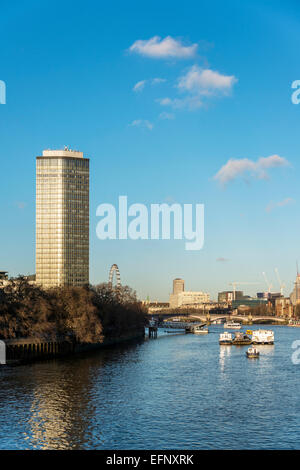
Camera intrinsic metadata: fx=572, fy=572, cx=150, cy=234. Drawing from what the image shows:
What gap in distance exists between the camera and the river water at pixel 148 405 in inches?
1779

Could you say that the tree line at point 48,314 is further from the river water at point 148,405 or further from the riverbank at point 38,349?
the river water at point 148,405

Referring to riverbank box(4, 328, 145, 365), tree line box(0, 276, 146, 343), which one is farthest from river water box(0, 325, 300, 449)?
tree line box(0, 276, 146, 343)

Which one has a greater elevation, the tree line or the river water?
the tree line

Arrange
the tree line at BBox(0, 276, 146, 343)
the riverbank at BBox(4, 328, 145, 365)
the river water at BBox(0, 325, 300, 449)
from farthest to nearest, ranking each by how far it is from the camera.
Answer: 1. the tree line at BBox(0, 276, 146, 343)
2. the riverbank at BBox(4, 328, 145, 365)
3. the river water at BBox(0, 325, 300, 449)

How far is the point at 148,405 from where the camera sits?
194 feet

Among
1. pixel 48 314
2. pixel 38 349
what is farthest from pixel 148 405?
pixel 48 314

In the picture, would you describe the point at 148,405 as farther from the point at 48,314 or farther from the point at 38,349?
the point at 48,314

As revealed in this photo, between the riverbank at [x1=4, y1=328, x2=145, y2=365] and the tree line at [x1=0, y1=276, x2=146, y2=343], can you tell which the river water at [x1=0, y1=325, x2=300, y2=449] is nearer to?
the riverbank at [x1=4, y1=328, x2=145, y2=365]

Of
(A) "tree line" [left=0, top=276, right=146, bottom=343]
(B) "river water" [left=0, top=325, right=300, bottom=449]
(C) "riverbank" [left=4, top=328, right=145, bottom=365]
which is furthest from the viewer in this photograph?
(A) "tree line" [left=0, top=276, right=146, bottom=343]

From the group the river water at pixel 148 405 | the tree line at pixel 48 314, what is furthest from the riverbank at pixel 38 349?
the river water at pixel 148 405

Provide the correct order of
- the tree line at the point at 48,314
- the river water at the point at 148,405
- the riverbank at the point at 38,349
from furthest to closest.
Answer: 1. the tree line at the point at 48,314
2. the riverbank at the point at 38,349
3. the river water at the point at 148,405

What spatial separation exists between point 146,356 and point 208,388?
4403 centimetres

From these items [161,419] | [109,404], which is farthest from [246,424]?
[109,404]

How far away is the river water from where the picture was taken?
45.2 metres
